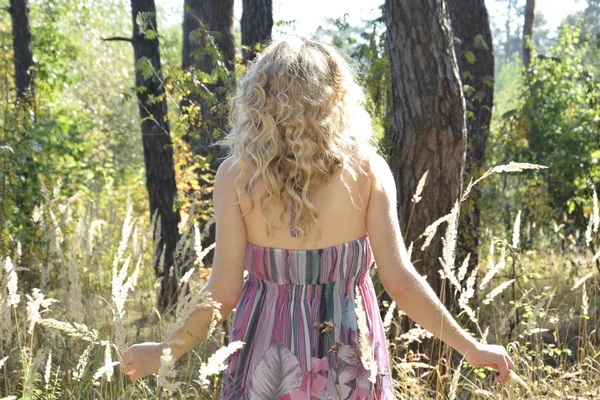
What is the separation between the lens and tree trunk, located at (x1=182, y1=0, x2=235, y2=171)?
5.11 m

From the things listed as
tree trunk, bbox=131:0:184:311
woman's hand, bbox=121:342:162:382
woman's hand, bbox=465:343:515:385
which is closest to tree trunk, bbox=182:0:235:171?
tree trunk, bbox=131:0:184:311

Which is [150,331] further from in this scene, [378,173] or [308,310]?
[378,173]

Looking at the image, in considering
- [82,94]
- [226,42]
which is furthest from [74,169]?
[82,94]

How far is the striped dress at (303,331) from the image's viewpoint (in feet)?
6.75

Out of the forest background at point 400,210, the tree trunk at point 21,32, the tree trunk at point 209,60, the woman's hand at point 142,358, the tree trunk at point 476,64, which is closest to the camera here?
the woman's hand at point 142,358

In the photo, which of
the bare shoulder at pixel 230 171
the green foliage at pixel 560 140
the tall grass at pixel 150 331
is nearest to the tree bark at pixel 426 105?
the tall grass at pixel 150 331

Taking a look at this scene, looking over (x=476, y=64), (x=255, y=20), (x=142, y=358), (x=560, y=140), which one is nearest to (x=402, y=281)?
(x=142, y=358)

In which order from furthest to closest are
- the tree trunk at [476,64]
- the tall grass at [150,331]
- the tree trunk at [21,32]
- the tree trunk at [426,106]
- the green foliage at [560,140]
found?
the tree trunk at [21,32] < the green foliage at [560,140] < the tree trunk at [476,64] < the tree trunk at [426,106] < the tall grass at [150,331]

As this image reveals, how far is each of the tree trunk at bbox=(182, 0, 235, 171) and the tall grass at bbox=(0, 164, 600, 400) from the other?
0.95m

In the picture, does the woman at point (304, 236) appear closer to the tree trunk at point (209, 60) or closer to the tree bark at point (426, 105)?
the tree bark at point (426, 105)

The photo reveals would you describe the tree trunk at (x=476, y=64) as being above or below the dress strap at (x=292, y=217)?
above

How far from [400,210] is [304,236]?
2.08 metres

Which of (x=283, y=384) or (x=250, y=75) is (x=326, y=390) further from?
(x=250, y=75)

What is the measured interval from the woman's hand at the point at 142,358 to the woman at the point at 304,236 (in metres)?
0.09
